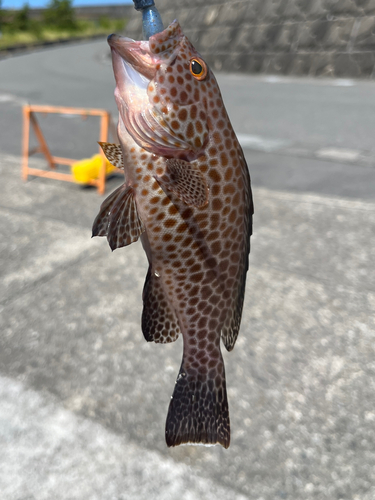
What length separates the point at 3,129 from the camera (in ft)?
37.2

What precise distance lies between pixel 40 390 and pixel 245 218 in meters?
3.11

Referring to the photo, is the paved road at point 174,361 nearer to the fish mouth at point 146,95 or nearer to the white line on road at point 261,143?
the white line on road at point 261,143

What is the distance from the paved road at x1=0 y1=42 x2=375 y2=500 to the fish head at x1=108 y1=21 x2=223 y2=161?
253cm

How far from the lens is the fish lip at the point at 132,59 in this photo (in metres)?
0.91

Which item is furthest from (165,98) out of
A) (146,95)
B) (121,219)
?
(121,219)

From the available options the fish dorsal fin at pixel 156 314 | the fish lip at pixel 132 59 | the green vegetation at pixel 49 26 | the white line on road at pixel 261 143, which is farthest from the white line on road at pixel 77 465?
the green vegetation at pixel 49 26

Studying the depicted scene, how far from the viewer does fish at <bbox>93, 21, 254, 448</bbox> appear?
0.95 meters

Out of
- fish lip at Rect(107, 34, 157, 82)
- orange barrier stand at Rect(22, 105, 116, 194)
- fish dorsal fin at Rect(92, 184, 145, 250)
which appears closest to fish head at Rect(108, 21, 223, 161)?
fish lip at Rect(107, 34, 157, 82)

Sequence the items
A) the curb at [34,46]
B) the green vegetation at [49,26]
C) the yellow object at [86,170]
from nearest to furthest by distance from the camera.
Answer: the yellow object at [86,170], the curb at [34,46], the green vegetation at [49,26]

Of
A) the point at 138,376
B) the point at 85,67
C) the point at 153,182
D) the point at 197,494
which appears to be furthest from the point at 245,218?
the point at 85,67

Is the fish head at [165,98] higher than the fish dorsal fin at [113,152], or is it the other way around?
the fish head at [165,98]

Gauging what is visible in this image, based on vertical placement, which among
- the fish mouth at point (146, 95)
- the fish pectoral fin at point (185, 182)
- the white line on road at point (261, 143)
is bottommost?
the white line on road at point (261, 143)

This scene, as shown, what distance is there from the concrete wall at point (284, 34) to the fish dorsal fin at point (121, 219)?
570 inches

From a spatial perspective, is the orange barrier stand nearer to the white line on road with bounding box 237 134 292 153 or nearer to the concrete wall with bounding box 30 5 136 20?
the white line on road with bounding box 237 134 292 153
